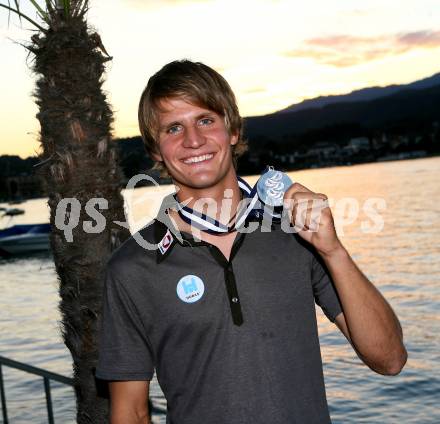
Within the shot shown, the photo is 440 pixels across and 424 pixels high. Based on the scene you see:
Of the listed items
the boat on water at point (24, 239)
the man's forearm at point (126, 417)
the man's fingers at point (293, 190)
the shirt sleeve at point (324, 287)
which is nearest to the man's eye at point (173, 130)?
the man's fingers at point (293, 190)

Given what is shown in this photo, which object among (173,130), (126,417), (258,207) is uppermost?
(173,130)

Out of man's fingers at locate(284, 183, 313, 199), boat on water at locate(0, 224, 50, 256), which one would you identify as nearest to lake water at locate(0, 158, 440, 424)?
man's fingers at locate(284, 183, 313, 199)

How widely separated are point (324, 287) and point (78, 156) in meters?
1.91

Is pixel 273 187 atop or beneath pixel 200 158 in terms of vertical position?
beneath

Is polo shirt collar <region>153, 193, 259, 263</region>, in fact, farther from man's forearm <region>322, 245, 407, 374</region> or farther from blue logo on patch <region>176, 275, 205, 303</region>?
man's forearm <region>322, 245, 407, 374</region>

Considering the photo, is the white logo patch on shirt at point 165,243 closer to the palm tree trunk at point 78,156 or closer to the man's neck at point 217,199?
the man's neck at point 217,199

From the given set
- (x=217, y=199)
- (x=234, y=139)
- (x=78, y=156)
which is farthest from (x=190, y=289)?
(x=78, y=156)

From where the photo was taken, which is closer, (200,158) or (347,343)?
(200,158)

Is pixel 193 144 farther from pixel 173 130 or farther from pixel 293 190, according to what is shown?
pixel 293 190

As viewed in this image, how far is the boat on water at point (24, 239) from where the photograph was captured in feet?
157

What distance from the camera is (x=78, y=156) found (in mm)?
4055

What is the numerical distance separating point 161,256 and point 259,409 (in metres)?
0.74

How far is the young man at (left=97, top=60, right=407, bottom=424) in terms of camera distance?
2613 mm

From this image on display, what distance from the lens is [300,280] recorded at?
2771 mm
